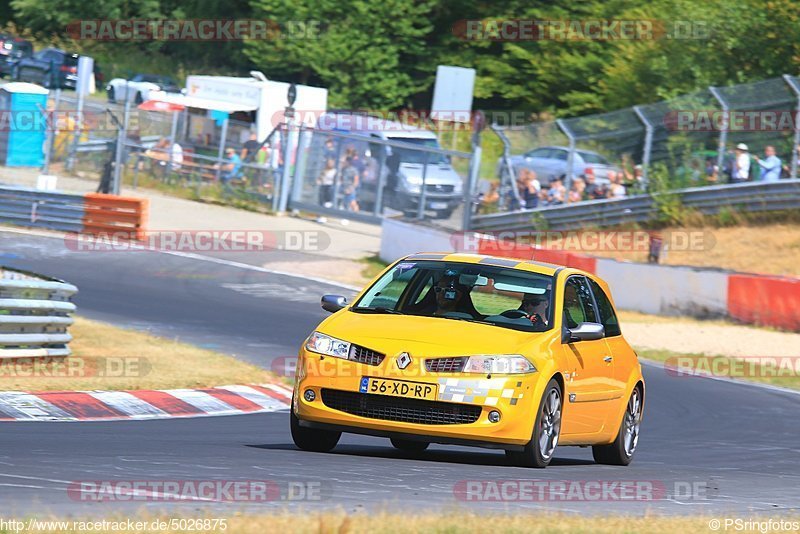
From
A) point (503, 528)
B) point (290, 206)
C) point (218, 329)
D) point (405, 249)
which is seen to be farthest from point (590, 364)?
point (290, 206)

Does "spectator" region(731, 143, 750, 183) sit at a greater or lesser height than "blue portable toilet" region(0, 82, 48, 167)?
greater

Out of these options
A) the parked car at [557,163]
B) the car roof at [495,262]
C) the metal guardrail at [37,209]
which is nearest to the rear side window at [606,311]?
the car roof at [495,262]

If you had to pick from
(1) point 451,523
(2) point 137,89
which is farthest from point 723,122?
(2) point 137,89

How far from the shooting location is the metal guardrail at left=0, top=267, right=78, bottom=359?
12.5 meters

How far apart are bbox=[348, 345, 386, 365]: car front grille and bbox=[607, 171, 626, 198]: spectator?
21.3m

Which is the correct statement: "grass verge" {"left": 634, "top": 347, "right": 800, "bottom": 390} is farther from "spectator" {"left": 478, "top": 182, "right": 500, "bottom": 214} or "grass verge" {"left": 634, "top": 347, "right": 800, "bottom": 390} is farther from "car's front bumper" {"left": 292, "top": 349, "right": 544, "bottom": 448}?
"spectator" {"left": 478, "top": 182, "right": 500, "bottom": 214}

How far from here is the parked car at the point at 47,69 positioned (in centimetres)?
5075

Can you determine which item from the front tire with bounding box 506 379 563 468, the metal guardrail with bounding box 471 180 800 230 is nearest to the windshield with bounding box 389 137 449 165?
the metal guardrail with bounding box 471 180 800 230

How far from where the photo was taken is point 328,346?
8758 mm

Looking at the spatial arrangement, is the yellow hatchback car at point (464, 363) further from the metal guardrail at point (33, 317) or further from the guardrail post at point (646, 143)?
the guardrail post at point (646, 143)

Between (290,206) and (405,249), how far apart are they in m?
6.96

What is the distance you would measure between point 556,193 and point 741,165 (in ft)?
13.4

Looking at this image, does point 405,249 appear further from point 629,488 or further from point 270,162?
point 629,488

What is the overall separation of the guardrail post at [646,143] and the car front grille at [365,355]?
2072 cm
